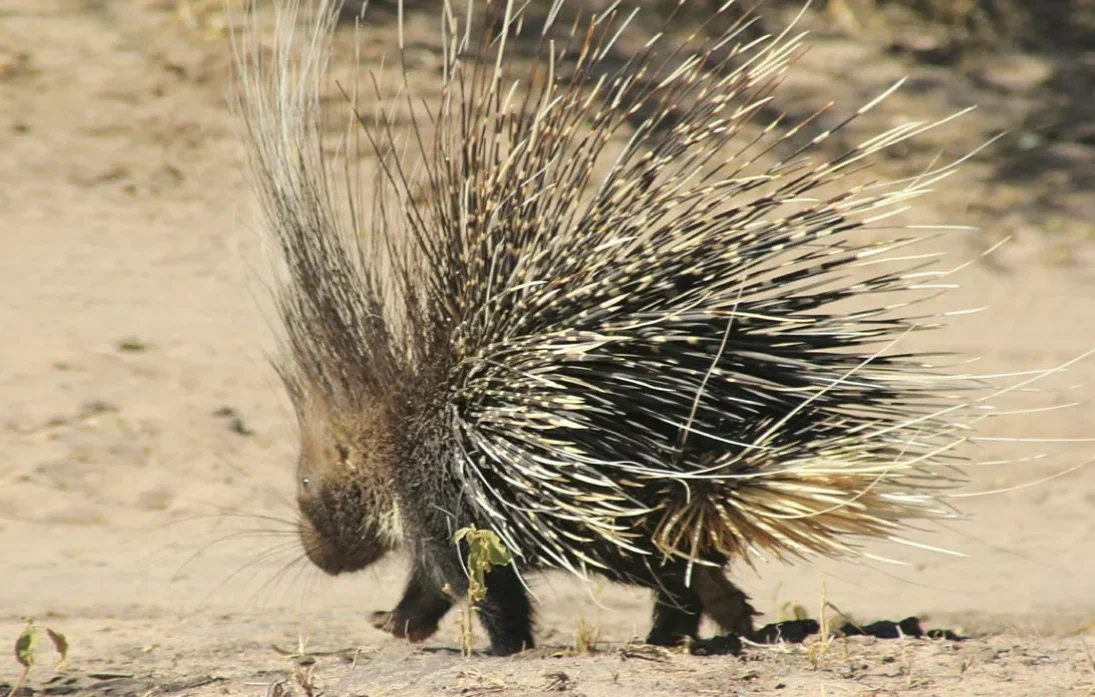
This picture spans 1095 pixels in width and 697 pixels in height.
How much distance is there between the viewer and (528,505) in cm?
319

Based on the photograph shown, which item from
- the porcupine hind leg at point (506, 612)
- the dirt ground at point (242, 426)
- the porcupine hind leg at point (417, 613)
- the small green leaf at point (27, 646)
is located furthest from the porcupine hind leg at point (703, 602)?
the small green leaf at point (27, 646)

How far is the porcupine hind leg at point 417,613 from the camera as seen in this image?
3.65 m

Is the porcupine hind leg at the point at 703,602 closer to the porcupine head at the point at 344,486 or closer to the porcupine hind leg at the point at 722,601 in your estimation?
the porcupine hind leg at the point at 722,601

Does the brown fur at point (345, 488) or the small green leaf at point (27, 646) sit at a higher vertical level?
the brown fur at point (345, 488)

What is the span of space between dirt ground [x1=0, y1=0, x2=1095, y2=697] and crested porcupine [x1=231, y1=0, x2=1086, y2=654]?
297 millimetres

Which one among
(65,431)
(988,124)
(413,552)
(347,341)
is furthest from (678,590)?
(988,124)

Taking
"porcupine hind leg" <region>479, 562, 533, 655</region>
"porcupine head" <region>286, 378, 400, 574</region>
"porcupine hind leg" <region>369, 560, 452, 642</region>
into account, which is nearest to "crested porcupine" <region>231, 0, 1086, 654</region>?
"porcupine hind leg" <region>479, 562, 533, 655</region>

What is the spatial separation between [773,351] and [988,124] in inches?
286

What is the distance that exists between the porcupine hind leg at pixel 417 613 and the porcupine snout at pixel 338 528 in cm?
14

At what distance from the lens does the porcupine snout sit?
11.9 feet

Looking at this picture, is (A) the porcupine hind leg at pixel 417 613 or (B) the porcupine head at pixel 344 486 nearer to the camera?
(B) the porcupine head at pixel 344 486

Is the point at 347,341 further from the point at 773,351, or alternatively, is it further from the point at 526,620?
the point at 773,351

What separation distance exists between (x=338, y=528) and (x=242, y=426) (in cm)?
219

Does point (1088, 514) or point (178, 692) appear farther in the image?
point (1088, 514)
